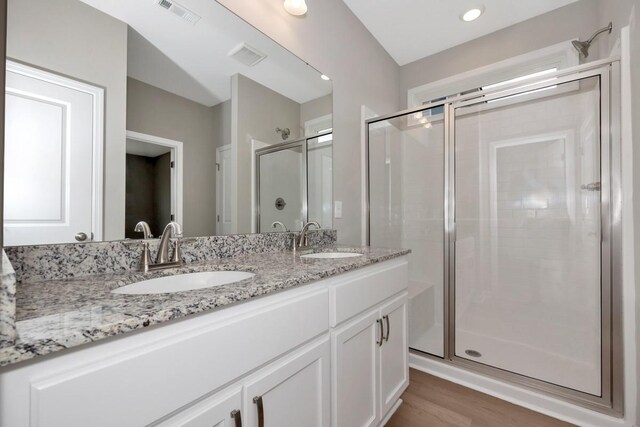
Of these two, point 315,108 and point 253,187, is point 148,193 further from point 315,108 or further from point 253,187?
point 315,108

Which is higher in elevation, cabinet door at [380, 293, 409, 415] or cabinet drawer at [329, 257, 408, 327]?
cabinet drawer at [329, 257, 408, 327]

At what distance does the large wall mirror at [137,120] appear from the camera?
78 cm

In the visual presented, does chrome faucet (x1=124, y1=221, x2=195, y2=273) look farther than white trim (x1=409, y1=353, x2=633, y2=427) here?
No

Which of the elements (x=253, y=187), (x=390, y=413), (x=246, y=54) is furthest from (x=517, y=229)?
(x=246, y=54)

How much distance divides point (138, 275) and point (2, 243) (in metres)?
0.31

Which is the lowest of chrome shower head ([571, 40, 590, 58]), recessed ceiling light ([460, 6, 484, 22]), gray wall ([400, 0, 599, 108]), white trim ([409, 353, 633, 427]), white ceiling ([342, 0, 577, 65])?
white trim ([409, 353, 633, 427])

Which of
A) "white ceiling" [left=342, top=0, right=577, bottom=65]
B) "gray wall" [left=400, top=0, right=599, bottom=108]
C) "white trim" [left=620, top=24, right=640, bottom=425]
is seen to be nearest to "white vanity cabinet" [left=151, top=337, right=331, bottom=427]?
"white trim" [left=620, top=24, right=640, bottom=425]

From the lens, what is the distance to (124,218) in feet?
3.15

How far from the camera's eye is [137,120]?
0.99 meters

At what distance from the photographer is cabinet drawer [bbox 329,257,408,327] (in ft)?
3.39

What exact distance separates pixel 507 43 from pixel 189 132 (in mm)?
2579

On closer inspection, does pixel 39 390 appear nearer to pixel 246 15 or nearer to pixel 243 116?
pixel 243 116

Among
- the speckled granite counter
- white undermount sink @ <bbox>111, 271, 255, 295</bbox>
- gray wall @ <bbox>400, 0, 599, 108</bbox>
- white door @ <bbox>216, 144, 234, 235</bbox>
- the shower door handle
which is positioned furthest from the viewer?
gray wall @ <bbox>400, 0, 599, 108</bbox>

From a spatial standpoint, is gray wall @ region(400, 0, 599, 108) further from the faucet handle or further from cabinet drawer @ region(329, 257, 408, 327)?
the faucet handle
